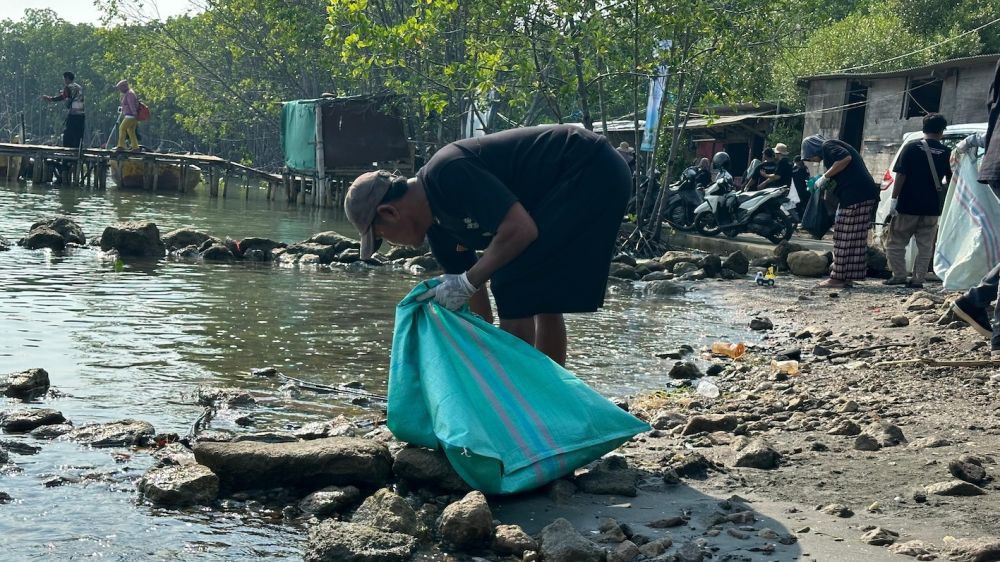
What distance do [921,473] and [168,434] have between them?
2890 mm

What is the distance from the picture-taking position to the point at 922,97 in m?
23.2

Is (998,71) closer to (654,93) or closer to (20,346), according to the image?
(20,346)

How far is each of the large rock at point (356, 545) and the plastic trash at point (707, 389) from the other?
9.06 feet

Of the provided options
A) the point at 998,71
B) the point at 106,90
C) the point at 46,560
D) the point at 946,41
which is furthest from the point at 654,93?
the point at 106,90

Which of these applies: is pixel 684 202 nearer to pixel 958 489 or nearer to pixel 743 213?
pixel 743 213

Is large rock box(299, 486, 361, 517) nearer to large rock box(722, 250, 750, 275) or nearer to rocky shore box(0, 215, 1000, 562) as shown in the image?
rocky shore box(0, 215, 1000, 562)

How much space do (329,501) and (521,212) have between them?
45.9 inches

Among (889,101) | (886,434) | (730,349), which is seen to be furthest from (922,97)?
(886,434)

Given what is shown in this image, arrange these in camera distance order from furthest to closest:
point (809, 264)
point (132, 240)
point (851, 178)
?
point (132, 240) < point (809, 264) < point (851, 178)

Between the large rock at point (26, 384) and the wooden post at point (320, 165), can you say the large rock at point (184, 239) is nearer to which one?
the large rock at point (26, 384)

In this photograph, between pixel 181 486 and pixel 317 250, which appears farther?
pixel 317 250

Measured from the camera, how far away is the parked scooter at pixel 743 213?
50.8 ft

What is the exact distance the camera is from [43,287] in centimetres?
963

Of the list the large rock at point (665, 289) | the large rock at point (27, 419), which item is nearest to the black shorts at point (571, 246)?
the large rock at point (27, 419)
